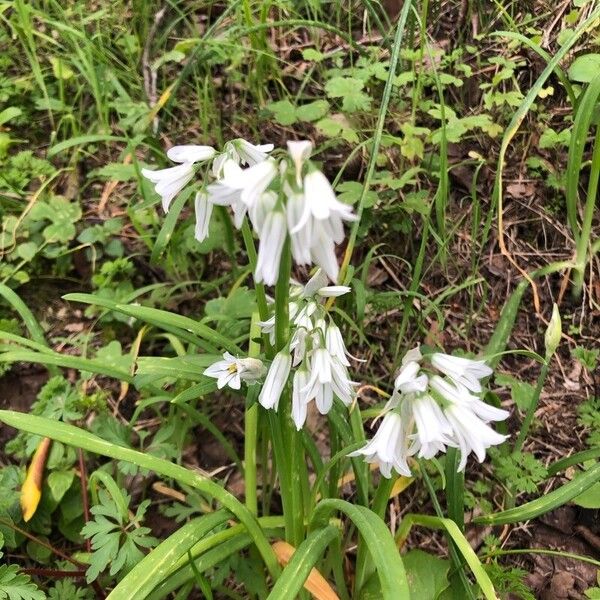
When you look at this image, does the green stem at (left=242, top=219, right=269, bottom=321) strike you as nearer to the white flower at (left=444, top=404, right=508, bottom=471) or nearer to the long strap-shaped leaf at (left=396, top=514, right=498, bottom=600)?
the white flower at (left=444, top=404, right=508, bottom=471)

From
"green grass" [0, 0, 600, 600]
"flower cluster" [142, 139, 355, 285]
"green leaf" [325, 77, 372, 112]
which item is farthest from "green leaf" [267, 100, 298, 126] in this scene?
"flower cluster" [142, 139, 355, 285]

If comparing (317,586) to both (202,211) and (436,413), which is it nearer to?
(436,413)

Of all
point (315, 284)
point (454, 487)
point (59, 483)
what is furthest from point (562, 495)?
point (59, 483)

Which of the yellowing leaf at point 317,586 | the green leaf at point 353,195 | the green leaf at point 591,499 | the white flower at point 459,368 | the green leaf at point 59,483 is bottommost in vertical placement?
the green leaf at point 591,499

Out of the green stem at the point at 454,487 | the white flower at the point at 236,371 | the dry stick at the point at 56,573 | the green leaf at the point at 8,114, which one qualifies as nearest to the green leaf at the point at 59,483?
the dry stick at the point at 56,573

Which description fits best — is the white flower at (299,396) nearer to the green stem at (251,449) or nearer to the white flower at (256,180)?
the white flower at (256,180)
